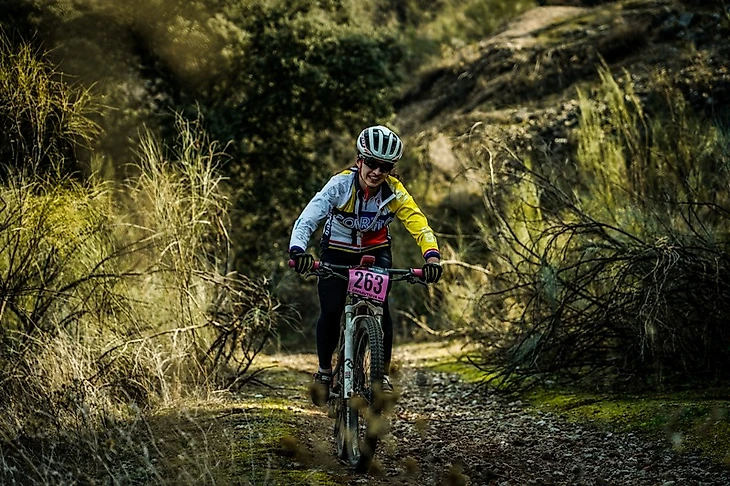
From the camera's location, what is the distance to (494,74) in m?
19.5

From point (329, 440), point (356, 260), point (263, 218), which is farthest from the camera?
point (263, 218)

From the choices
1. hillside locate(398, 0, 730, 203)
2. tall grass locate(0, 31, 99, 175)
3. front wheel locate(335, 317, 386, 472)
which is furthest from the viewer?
hillside locate(398, 0, 730, 203)

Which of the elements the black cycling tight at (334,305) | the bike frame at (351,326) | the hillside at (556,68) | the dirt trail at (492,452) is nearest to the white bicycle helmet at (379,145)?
the black cycling tight at (334,305)

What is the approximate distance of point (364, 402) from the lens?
5371mm

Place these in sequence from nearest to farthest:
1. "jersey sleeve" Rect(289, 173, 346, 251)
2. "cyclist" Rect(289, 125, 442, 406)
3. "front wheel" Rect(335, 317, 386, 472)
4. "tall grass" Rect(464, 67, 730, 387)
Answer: "front wheel" Rect(335, 317, 386, 472) → "jersey sleeve" Rect(289, 173, 346, 251) → "cyclist" Rect(289, 125, 442, 406) → "tall grass" Rect(464, 67, 730, 387)

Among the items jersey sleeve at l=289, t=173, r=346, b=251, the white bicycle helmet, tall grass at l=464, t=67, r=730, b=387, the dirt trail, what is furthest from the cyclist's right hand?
tall grass at l=464, t=67, r=730, b=387

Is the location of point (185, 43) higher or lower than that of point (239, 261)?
higher

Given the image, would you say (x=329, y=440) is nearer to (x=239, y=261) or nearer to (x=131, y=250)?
(x=131, y=250)

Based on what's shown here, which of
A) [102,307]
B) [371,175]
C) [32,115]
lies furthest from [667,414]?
[32,115]

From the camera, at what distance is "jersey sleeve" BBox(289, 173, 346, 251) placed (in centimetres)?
565

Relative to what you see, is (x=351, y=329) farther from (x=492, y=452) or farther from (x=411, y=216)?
(x=492, y=452)

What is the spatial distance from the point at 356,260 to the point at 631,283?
2.74 m

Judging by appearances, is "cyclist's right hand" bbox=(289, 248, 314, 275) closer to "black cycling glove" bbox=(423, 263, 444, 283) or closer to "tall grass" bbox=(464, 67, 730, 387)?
"black cycling glove" bbox=(423, 263, 444, 283)

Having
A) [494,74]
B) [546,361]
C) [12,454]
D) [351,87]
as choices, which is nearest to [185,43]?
[351,87]
